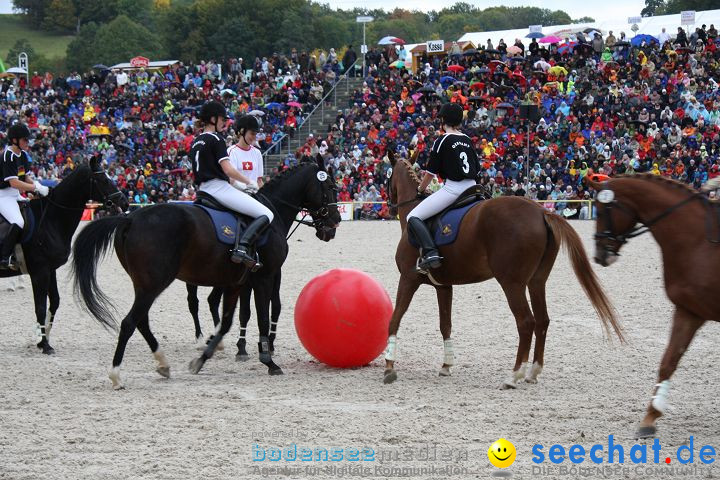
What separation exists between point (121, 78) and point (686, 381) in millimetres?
40832

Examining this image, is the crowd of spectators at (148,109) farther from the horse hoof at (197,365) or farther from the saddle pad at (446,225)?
the saddle pad at (446,225)

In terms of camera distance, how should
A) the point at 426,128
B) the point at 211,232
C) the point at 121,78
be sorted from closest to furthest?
the point at 211,232, the point at 426,128, the point at 121,78

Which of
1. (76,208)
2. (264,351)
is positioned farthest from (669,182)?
(76,208)

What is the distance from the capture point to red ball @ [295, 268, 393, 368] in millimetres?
9000

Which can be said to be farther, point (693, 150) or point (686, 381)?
point (693, 150)

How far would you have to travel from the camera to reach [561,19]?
382ft

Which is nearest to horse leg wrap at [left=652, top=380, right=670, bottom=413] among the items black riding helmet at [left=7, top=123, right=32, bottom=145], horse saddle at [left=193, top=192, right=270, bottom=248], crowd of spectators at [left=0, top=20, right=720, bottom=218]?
horse saddle at [left=193, top=192, right=270, bottom=248]

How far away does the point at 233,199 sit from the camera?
9125mm

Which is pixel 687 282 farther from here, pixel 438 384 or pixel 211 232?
pixel 211 232

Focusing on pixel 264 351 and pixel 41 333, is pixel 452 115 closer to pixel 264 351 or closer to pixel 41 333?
pixel 264 351

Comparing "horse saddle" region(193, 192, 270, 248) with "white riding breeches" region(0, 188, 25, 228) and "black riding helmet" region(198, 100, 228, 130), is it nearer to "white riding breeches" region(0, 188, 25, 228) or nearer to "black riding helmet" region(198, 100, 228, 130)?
"black riding helmet" region(198, 100, 228, 130)

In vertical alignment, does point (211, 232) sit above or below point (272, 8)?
below

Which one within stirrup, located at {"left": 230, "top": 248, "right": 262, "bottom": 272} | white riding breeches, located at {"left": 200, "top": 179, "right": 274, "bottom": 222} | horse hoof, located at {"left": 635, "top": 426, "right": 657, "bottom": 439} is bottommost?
horse hoof, located at {"left": 635, "top": 426, "right": 657, "bottom": 439}

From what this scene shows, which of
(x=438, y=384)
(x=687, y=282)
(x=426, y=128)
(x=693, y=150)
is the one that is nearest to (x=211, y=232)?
(x=438, y=384)
